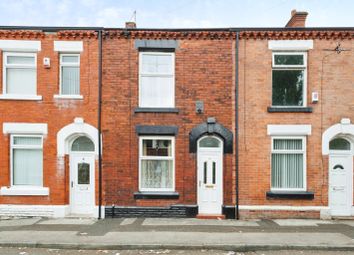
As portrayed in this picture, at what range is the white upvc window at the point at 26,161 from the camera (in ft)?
40.7

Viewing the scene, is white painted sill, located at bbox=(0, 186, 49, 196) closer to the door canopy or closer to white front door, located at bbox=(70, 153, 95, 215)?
white front door, located at bbox=(70, 153, 95, 215)

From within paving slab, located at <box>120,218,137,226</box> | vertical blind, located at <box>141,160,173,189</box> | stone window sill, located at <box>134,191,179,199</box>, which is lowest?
paving slab, located at <box>120,218,137,226</box>

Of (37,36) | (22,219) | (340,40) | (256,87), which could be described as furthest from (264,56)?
(22,219)

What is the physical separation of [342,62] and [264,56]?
280cm

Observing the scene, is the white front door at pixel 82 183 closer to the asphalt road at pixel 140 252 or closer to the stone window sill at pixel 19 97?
the stone window sill at pixel 19 97

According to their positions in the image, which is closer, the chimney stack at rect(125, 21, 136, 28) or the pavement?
the pavement

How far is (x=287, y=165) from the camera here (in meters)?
12.4

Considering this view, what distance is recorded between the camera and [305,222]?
11.5 metres

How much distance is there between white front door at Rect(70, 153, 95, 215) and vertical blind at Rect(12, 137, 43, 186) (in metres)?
1.19

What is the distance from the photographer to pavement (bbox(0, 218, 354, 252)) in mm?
8758

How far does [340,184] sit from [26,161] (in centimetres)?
1146

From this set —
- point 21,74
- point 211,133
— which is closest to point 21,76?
point 21,74

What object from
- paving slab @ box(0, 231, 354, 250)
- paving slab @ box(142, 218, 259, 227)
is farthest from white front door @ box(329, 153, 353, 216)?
paving slab @ box(142, 218, 259, 227)

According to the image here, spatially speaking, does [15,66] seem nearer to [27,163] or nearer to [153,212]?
[27,163]
